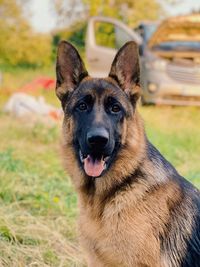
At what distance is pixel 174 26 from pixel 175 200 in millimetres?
8996

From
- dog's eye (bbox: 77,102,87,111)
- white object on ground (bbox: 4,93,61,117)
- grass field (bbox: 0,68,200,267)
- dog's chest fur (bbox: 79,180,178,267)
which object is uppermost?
dog's eye (bbox: 77,102,87,111)

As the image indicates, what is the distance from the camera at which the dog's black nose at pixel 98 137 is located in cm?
325

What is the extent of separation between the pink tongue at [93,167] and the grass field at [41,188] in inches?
14.6

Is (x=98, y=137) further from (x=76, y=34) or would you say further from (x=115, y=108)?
(x=76, y=34)

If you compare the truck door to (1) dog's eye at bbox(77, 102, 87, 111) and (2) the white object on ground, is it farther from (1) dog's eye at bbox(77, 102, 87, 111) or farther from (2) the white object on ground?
(1) dog's eye at bbox(77, 102, 87, 111)

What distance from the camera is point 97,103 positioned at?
11.4 feet

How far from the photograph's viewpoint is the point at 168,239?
127 inches

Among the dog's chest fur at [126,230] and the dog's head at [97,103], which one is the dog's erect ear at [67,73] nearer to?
the dog's head at [97,103]

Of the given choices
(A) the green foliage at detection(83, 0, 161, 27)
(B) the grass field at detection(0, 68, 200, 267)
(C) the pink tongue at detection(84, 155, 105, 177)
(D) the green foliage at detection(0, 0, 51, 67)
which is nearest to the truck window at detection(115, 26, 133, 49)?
(B) the grass field at detection(0, 68, 200, 267)

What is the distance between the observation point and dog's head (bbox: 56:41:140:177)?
334 cm

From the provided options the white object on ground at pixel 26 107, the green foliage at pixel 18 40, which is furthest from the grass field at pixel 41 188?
the green foliage at pixel 18 40

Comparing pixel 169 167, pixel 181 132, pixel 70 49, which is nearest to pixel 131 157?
pixel 169 167

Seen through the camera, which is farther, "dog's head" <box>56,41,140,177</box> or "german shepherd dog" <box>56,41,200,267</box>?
"dog's head" <box>56,41,140,177</box>

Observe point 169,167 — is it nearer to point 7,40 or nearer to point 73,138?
point 73,138
